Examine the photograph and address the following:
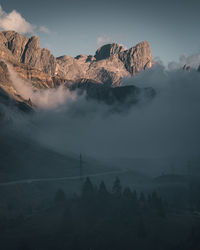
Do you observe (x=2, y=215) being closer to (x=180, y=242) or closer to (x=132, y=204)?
(x=132, y=204)

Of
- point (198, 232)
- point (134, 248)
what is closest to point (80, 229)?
point (134, 248)

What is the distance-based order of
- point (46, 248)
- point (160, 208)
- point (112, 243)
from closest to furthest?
point (46, 248) → point (112, 243) → point (160, 208)

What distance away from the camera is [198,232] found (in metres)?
158

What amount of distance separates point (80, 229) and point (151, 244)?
37.9 meters

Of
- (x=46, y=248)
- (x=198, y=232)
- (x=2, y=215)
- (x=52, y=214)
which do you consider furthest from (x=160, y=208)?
(x=2, y=215)

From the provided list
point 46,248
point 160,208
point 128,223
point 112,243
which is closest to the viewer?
point 46,248

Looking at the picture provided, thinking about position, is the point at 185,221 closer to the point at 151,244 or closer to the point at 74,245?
the point at 151,244

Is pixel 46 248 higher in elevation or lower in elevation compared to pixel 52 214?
lower

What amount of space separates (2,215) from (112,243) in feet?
240

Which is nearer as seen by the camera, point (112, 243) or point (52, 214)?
point (112, 243)

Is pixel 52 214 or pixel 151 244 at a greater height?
pixel 52 214

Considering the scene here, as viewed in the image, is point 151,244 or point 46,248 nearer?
point 46,248

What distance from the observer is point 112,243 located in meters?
150

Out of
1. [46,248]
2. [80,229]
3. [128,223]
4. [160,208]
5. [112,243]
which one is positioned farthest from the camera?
[160,208]
